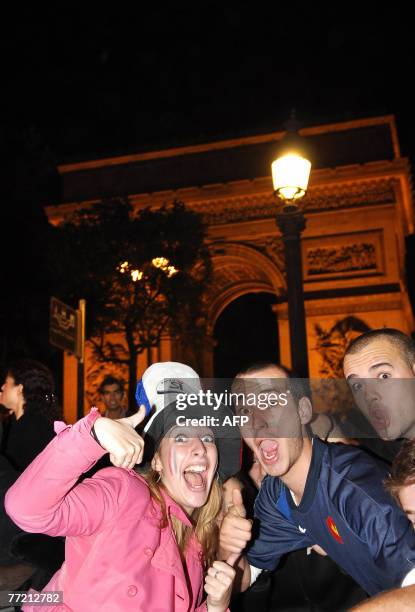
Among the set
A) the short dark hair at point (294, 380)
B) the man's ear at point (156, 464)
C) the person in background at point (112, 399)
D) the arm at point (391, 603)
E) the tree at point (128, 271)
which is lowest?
the arm at point (391, 603)

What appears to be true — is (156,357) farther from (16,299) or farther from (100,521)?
(100,521)

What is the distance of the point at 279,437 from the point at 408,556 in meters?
0.74

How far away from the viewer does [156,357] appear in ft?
72.7

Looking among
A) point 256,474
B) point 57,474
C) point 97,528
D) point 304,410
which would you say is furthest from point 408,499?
point 256,474

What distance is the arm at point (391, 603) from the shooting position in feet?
6.98

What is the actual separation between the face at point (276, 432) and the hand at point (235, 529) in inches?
12.0

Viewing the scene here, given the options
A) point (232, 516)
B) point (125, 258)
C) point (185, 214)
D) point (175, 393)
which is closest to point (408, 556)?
point (232, 516)

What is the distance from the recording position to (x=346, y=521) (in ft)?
8.88

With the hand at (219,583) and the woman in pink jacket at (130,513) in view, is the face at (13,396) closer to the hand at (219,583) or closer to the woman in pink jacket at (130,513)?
the woman in pink jacket at (130,513)

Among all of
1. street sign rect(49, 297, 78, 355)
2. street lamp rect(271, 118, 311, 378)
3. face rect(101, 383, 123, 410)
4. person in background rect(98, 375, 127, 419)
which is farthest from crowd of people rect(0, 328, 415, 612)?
street sign rect(49, 297, 78, 355)

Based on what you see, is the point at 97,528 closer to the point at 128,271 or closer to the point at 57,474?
the point at 57,474

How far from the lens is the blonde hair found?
2.57 meters

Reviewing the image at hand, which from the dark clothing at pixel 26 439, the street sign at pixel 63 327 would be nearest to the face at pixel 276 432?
the dark clothing at pixel 26 439

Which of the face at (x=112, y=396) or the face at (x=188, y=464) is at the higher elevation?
the face at (x=112, y=396)
